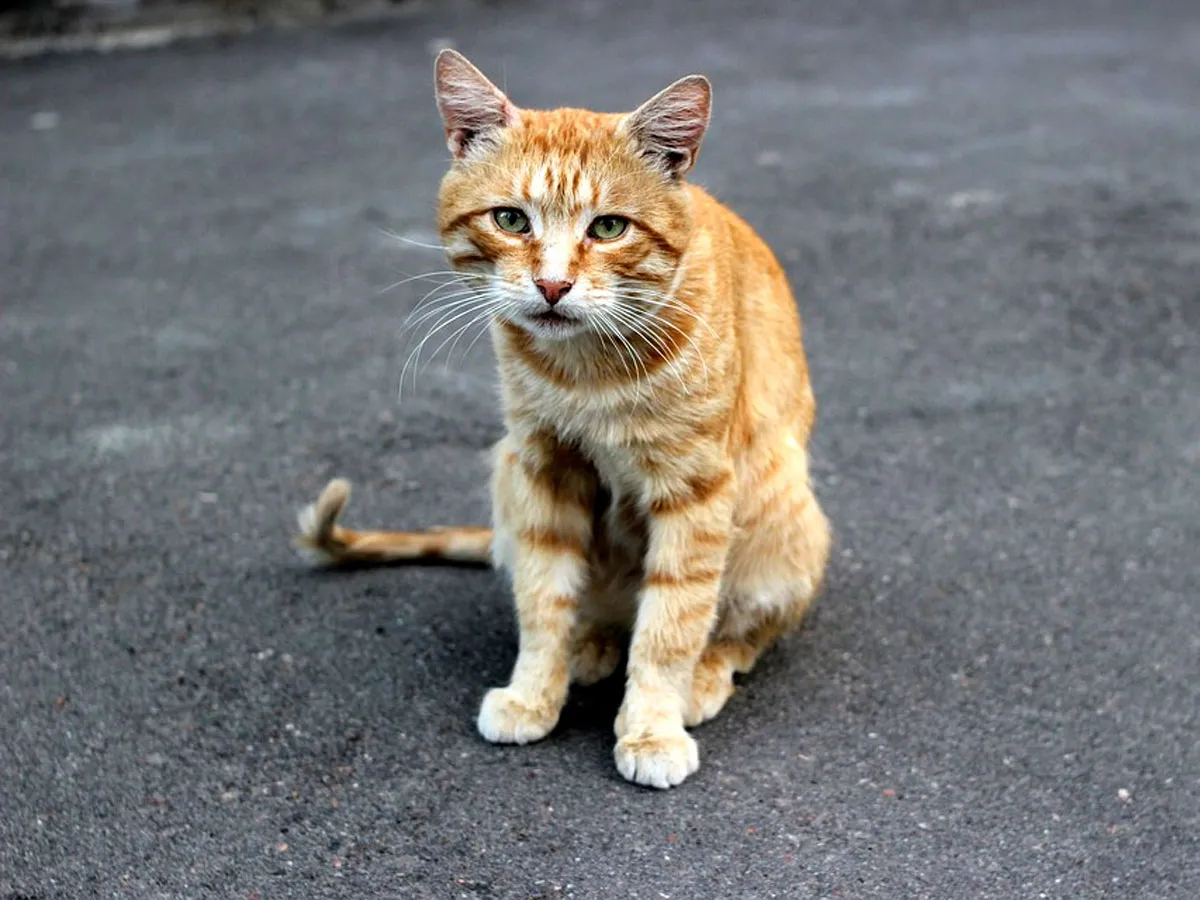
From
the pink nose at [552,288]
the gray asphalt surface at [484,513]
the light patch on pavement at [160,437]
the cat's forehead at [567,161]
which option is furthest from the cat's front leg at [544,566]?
the light patch on pavement at [160,437]

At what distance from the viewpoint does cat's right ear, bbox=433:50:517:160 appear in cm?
333

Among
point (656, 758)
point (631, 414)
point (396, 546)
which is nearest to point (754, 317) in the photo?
point (631, 414)

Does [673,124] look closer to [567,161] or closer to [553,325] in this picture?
[567,161]

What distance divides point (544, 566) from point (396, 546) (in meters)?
0.80

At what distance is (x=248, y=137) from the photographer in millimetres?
8391

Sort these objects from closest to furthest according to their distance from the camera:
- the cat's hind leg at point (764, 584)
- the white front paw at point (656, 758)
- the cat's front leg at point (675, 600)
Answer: the white front paw at point (656, 758), the cat's front leg at point (675, 600), the cat's hind leg at point (764, 584)

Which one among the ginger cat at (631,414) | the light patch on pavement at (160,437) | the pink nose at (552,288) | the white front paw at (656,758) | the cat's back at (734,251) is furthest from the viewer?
the light patch on pavement at (160,437)

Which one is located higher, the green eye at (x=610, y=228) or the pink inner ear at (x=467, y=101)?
the pink inner ear at (x=467, y=101)

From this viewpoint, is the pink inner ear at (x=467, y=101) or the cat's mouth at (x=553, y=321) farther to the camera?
the pink inner ear at (x=467, y=101)

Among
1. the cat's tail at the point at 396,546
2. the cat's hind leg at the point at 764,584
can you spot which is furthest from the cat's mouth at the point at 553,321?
the cat's tail at the point at 396,546

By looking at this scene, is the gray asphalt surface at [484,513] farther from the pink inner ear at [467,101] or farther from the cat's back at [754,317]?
the pink inner ear at [467,101]

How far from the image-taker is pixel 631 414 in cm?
339

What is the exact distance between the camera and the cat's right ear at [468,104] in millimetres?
3326

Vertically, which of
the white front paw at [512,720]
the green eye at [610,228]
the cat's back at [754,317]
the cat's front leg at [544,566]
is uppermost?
the green eye at [610,228]
